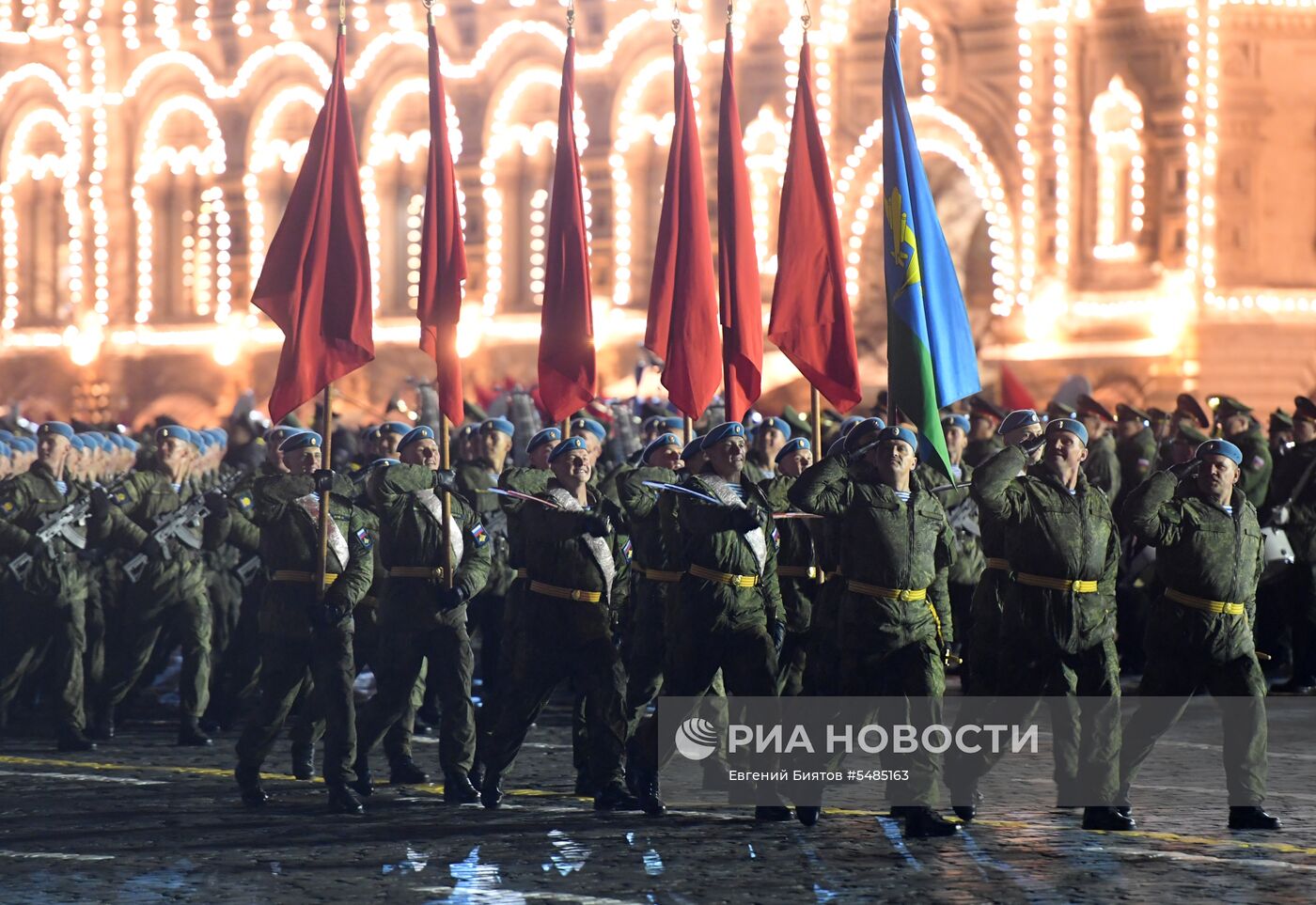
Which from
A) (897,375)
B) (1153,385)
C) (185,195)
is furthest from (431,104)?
(185,195)

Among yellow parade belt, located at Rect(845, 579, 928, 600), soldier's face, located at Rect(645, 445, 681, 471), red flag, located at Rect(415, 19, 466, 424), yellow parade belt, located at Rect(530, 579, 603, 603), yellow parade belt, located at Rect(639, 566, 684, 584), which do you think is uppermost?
red flag, located at Rect(415, 19, 466, 424)

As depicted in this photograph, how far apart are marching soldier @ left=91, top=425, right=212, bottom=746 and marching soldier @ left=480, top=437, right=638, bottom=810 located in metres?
3.47

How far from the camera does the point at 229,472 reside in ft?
52.0

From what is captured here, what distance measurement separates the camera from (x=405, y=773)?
11078mm

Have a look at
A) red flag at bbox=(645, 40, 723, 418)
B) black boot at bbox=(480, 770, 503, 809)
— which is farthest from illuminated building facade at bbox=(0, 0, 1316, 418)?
black boot at bbox=(480, 770, 503, 809)

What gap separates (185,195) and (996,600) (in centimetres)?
2780

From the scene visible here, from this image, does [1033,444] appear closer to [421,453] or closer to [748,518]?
[748,518]

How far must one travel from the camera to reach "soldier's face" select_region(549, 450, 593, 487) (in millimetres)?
10219

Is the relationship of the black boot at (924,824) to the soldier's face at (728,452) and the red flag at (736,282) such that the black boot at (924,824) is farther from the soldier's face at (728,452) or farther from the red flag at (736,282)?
the red flag at (736,282)

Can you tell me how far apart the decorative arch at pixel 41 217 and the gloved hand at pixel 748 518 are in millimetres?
27896

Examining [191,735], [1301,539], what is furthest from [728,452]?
[1301,539]

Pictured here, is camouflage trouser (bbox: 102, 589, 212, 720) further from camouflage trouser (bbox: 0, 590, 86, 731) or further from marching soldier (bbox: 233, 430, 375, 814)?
marching soldier (bbox: 233, 430, 375, 814)

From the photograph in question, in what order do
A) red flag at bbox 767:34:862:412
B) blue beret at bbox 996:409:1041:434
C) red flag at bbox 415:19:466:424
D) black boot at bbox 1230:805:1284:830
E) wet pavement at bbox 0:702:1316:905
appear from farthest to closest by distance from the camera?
1. red flag at bbox 767:34:862:412
2. red flag at bbox 415:19:466:424
3. blue beret at bbox 996:409:1041:434
4. black boot at bbox 1230:805:1284:830
5. wet pavement at bbox 0:702:1316:905

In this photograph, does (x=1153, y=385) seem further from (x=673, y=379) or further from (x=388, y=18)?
(x=673, y=379)
